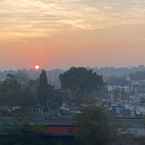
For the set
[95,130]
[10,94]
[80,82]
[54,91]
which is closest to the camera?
[95,130]

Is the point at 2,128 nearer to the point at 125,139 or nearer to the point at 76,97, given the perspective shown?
the point at 125,139

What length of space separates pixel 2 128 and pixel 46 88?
20671 millimetres

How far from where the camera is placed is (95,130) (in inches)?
1037

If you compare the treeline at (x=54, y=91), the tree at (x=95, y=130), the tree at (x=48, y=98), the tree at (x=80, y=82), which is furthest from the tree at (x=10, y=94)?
the tree at (x=95, y=130)

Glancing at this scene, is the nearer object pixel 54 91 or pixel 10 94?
pixel 10 94

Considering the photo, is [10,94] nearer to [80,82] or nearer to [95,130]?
[80,82]

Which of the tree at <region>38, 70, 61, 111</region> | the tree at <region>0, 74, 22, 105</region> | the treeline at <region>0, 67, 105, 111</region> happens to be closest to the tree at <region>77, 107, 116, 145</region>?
the treeline at <region>0, 67, 105, 111</region>

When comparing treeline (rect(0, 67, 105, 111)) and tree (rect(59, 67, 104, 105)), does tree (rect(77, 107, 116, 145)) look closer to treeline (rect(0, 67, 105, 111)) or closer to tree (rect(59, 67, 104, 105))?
treeline (rect(0, 67, 105, 111))

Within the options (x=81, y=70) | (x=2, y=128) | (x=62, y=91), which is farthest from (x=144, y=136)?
(x=81, y=70)

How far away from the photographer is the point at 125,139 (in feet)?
91.2

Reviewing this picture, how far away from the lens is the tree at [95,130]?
86.0ft

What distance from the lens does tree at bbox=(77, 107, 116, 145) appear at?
86.0 feet

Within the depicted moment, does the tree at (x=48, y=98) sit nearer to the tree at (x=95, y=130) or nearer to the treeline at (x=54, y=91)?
the treeline at (x=54, y=91)

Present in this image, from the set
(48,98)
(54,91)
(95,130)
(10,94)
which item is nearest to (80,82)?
(54,91)
